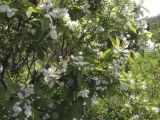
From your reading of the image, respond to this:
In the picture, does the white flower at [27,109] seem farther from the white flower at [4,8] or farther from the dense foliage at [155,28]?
the dense foliage at [155,28]

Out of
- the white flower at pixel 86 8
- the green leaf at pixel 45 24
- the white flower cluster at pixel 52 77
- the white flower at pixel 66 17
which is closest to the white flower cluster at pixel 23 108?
the white flower cluster at pixel 52 77

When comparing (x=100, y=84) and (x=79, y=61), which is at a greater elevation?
(x=79, y=61)

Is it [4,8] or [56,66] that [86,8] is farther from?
[4,8]

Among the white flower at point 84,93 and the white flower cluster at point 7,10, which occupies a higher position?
the white flower cluster at point 7,10

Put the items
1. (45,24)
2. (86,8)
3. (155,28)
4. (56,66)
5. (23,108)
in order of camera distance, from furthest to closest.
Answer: (155,28)
(86,8)
(56,66)
(23,108)
(45,24)

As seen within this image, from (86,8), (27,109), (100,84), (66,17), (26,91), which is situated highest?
(86,8)

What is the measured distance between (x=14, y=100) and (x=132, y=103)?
8.27ft

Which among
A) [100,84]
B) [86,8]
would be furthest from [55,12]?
[86,8]

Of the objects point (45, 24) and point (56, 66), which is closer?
point (45, 24)

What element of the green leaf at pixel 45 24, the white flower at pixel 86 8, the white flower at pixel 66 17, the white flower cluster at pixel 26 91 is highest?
the white flower at pixel 86 8

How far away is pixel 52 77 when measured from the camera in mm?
3068

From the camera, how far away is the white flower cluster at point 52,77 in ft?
9.95

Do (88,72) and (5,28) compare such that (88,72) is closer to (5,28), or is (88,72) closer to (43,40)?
(43,40)

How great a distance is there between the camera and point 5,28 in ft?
11.3
